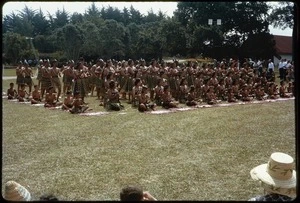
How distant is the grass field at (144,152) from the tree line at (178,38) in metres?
18.4

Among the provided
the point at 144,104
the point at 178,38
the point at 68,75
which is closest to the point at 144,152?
the point at 144,104

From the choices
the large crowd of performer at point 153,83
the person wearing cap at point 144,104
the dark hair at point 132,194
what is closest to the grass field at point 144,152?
the person wearing cap at point 144,104

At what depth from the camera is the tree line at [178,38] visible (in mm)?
32281

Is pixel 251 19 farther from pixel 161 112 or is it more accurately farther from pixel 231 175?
pixel 231 175

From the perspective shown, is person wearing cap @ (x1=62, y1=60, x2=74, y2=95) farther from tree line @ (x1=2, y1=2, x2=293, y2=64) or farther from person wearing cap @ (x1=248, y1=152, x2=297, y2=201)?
tree line @ (x1=2, y1=2, x2=293, y2=64)

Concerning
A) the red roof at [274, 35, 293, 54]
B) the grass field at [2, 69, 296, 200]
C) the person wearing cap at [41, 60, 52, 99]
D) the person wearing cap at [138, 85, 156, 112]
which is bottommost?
the grass field at [2, 69, 296, 200]

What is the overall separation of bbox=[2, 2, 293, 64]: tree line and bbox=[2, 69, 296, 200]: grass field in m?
18.4

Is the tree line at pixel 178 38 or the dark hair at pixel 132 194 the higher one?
the tree line at pixel 178 38

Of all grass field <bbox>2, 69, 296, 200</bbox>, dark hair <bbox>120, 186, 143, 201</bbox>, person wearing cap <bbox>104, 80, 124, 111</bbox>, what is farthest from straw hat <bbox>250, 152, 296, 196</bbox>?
person wearing cap <bbox>104, 80, 124, 111</bbox>

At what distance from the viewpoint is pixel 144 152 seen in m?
6.77

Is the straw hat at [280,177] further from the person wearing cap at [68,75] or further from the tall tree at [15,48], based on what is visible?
the tall tree at [15,48]

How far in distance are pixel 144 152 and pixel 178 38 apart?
3140 centimetres

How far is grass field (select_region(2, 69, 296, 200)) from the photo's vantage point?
5.06 metres

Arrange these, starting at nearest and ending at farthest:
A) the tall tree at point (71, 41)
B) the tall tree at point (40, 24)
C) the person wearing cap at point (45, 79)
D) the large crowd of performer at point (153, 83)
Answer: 1. the large crowd of performer at point (153, 83)
2. the person wearing cap at point (45, 79)
3. the tall tree at point (71, 41)
4. the tall tree at point (40, 24)
